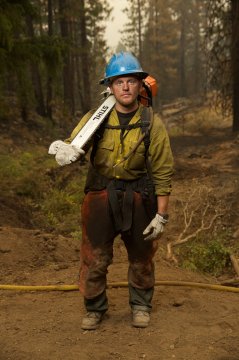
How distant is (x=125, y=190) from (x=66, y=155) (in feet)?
2.23

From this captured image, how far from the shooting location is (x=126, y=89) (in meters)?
3.72

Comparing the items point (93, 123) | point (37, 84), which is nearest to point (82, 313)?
point (93, 123)

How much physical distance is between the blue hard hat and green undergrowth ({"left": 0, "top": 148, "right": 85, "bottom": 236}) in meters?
4.49

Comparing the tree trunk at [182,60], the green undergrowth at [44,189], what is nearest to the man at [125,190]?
the green undergrowth at [44,189]

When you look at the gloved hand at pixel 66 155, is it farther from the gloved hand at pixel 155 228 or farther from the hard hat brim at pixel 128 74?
the gloved hand at pixel 155 228

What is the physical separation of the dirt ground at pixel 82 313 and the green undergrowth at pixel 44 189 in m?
1.78

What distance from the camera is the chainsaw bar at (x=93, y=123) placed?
3633mm

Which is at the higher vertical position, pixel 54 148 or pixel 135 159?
pixel 54 148

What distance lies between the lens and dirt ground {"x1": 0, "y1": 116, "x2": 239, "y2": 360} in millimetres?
3645

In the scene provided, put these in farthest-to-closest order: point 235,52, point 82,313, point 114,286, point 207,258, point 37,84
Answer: point 37,84
point 235,52
point 207,258
point 114,286
point 82,313

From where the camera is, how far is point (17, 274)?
5.52 metres

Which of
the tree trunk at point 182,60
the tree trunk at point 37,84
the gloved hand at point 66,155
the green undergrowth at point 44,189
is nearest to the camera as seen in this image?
the gloved hand at point 66,155

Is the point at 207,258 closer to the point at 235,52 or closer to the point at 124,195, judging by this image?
the point at 124,195

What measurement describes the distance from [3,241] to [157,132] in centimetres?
345
